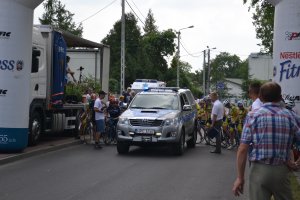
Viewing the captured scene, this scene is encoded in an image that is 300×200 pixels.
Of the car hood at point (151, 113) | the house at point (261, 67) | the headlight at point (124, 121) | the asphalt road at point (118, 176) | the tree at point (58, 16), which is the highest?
the tree at point (58, 16)

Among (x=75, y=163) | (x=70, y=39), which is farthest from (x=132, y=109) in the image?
(x=70, y=39)

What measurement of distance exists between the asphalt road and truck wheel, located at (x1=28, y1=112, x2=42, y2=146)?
2.52ft

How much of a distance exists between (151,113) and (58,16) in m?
60.5

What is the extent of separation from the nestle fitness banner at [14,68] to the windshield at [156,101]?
3888 millimetres

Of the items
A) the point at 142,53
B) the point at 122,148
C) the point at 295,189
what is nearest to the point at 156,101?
the point at 122,148

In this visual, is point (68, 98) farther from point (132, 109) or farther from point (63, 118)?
point (132, 109)

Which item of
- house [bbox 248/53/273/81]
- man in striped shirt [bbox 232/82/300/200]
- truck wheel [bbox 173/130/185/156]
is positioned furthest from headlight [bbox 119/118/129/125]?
house [bbox 248/53/273/81]

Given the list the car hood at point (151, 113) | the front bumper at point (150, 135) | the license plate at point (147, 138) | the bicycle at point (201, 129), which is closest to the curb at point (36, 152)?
the front bumper at point (150, 135)

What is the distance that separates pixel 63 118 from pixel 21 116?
4931 mm

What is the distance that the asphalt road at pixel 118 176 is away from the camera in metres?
8.77

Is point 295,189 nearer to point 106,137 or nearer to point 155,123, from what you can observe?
point 155,123

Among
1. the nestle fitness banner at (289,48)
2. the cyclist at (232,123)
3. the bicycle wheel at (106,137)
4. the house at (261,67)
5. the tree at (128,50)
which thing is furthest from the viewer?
the tree at (128,50)

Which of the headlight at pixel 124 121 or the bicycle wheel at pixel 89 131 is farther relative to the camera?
the bicycle wheel at pixel 89 131

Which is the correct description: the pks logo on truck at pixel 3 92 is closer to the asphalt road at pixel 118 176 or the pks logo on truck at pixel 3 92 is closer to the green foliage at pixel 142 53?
the asphalt road at pixel 118 176
